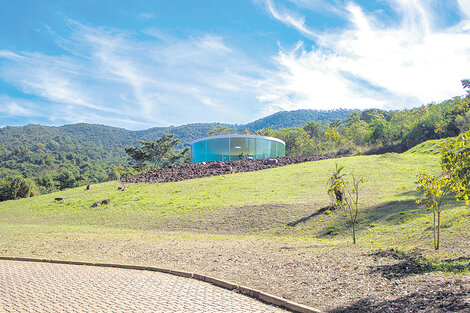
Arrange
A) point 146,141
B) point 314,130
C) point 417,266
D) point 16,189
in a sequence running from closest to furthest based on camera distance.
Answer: point 417,266 → point 16,189 → point 146,141 → point 314,130

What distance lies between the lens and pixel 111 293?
6.57m

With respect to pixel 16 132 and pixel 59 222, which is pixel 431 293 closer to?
pixel 59 222

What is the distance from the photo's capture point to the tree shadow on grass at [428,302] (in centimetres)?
450

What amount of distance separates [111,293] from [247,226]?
7.66 meters

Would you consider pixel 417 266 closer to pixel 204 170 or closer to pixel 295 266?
pixel 295 266

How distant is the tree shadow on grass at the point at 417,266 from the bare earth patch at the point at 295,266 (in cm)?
2

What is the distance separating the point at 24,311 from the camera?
18.8ft

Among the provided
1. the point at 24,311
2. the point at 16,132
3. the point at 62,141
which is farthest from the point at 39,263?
the point at 16,132

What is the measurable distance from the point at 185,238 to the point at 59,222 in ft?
32.4

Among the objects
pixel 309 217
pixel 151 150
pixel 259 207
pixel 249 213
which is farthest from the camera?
pixel 151 150

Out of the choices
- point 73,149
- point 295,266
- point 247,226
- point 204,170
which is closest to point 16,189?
point 204,170

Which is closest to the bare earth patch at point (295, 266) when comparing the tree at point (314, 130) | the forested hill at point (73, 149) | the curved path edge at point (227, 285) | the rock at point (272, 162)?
the curved path edge at point (227, 285)

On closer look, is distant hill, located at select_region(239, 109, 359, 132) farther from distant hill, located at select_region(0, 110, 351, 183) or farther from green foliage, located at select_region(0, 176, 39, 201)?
green foliage, located at select_region(0, 176, 39, 201)

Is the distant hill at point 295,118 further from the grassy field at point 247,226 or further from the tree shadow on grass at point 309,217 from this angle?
the tree shadow on grass at point 309,217
